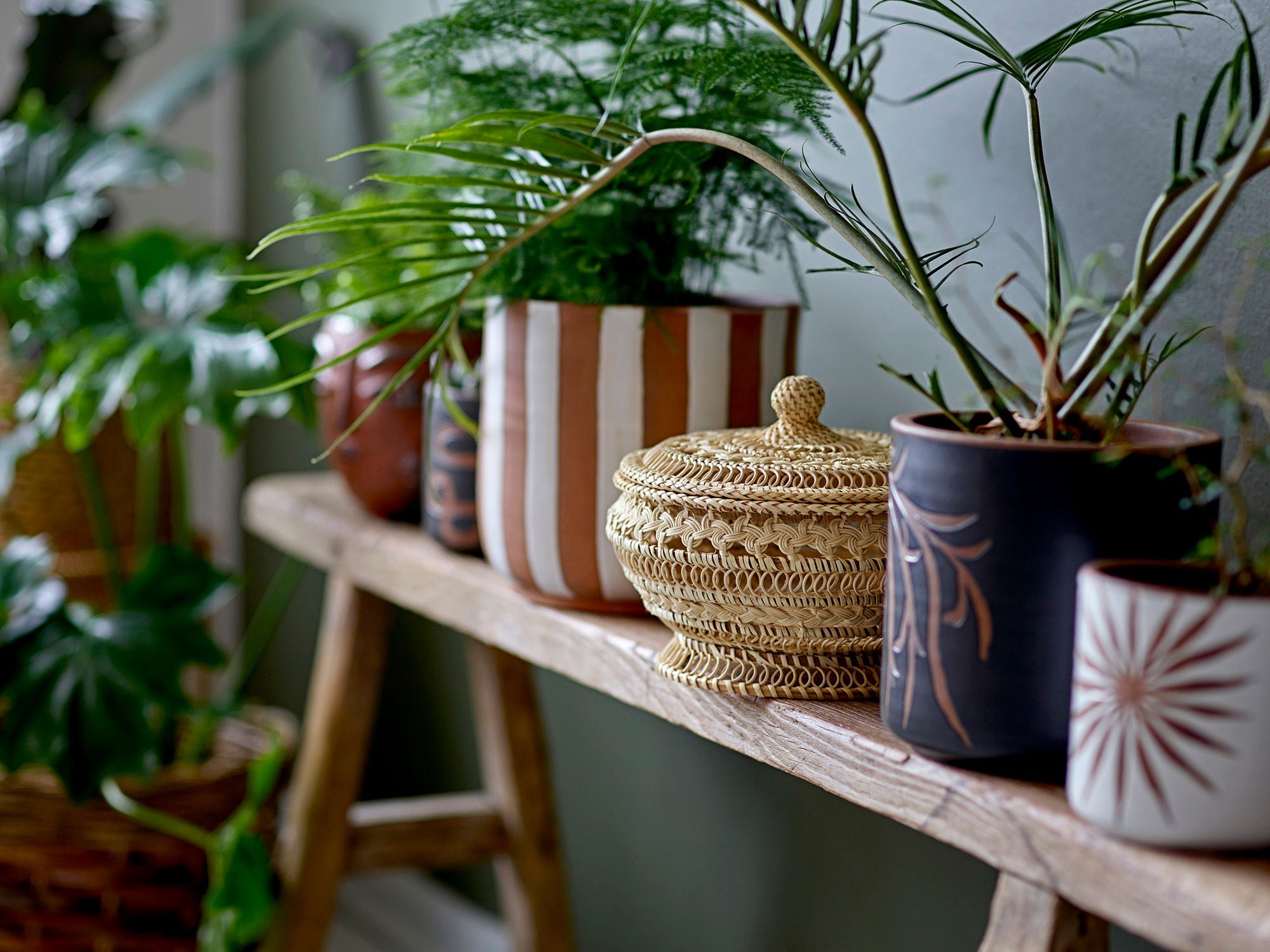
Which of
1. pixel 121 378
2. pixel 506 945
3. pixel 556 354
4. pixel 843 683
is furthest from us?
pixel 506 945

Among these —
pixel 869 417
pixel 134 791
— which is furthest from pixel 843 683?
pixel 134 791

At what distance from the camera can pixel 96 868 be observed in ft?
3.67

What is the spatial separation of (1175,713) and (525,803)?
86cm

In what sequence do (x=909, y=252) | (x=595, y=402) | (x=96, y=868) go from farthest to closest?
1. (x=96, y=868)
2. (x=595, y=402)
3. (x=909, y=252)

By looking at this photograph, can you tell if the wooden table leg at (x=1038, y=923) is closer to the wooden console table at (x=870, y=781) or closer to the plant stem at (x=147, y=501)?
the wooden console table at (x=870, y=781)

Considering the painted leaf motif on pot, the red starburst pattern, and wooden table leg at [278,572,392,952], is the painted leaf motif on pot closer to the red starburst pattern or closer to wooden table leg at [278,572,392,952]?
the red starburst pattern

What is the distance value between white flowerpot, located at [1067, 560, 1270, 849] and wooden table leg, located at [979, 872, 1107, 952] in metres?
0.07

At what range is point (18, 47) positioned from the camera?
1525 mm

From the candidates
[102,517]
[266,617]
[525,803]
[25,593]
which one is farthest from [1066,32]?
[266,617]

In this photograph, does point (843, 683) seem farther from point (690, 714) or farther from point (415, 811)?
point (415, 811)

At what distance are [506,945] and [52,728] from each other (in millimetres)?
650

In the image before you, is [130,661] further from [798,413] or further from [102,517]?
[798,413]

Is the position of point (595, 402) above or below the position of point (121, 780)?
above

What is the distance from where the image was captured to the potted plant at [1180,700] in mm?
391
